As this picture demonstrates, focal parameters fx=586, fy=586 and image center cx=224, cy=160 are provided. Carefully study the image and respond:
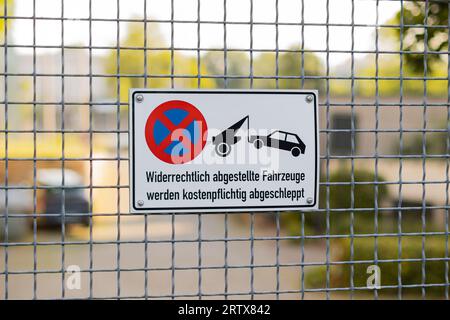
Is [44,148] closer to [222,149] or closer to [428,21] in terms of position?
[428,21]

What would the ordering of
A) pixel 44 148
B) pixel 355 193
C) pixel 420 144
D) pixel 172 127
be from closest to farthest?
pixel 172 127 < pixel 355 193 < pixel 420 144 < pixel 44 148

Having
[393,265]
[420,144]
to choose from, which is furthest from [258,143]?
[420,144]

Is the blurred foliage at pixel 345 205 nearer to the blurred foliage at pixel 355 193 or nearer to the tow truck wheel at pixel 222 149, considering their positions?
the blurred foliage at pixel 355 193

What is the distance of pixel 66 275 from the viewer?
2.38m

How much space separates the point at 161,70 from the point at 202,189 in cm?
1385

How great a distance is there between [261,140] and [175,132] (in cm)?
34

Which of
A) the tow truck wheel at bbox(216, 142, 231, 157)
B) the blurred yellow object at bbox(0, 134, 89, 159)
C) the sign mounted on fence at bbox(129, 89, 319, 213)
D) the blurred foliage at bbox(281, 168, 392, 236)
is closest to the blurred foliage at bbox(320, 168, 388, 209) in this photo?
the blurred foliage at bbox(281, 168, 392, 236)

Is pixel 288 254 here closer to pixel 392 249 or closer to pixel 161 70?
pixel 392 249

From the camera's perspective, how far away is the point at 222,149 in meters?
2.28

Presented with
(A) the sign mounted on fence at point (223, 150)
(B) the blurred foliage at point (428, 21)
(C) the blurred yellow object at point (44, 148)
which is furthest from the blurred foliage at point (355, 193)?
(A) the sign mounted on fence at point (223, 150)

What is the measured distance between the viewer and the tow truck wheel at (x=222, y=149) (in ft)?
7.48

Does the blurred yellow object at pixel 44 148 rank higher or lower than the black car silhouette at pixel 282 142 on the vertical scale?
higher

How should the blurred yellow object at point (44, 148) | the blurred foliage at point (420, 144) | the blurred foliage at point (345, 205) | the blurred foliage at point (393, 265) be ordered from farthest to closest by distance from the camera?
1. the blurred yellow object at point (44, 148)
2. the blurred foliage at point (420, 144)
3. the blurred foliage at point (345, 205)
4. the blurred foliage at point (393, 265)

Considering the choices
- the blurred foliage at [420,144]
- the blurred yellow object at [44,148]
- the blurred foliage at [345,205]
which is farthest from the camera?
the blurred yellow object at [44,148]
